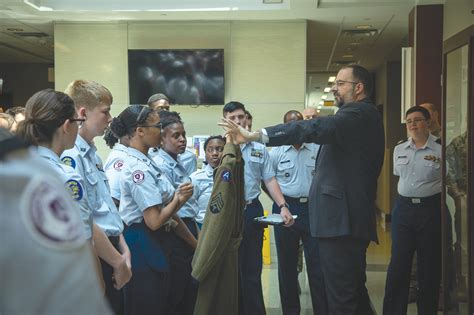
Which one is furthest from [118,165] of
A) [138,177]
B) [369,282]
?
[369,282]

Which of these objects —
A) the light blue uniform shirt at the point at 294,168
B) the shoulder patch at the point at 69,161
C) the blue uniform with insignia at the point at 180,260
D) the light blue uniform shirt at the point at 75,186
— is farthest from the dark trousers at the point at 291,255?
the light blue uniform shirt at the point at 75,186

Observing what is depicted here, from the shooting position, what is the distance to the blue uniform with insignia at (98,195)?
2410 millimetres

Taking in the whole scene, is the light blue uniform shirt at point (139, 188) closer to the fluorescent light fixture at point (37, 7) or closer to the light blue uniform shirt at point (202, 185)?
the light blue uniform shirt at point (202, 185)

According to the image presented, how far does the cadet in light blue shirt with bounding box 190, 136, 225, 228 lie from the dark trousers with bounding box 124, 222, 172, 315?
1.15 meters

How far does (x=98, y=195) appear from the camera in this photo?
2.46m

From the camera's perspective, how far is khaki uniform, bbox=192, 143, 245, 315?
3027 mm

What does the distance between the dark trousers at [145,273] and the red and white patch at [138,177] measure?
0.22 metres

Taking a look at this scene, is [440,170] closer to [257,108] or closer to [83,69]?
[257,108]

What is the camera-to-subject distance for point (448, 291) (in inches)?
169

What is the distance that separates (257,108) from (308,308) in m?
3.58

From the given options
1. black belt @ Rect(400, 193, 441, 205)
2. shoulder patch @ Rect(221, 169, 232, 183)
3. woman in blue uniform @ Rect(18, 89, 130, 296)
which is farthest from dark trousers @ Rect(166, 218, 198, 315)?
black belt @ Rect(400, 193, 441, 205)

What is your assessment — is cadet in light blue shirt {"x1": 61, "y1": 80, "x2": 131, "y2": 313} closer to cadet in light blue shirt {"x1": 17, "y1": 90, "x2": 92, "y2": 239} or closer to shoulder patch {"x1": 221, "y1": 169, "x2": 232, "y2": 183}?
cadet in light blue shirt {"x1": 17, "y1": 90, "x2": 92, "y2": 239}

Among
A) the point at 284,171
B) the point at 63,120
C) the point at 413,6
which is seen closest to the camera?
the point at 63,120

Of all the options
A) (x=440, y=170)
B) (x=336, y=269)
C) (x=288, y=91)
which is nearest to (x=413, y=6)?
(x=288, y=91)
